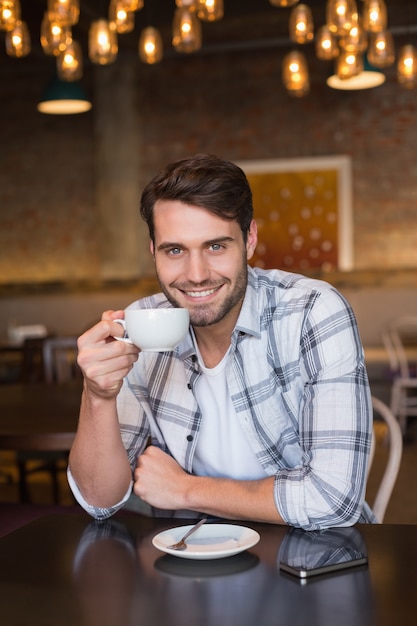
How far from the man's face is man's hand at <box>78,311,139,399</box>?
234 mm

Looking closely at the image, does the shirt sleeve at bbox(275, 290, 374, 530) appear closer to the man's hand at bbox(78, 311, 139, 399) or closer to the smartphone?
the smartphone

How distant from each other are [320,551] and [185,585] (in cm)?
22

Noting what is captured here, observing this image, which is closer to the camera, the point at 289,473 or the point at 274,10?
the point at 289,473

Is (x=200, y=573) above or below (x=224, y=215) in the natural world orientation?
below

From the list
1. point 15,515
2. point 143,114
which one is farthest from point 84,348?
point 143,114

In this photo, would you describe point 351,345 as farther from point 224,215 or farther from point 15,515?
point 15,515

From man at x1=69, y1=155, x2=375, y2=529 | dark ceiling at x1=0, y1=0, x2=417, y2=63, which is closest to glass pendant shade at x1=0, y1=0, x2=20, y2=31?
man at x1=69, y1=155, x2=375, y2=529

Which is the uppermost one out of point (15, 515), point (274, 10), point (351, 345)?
point (274, 10)

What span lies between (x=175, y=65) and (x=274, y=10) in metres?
1.27

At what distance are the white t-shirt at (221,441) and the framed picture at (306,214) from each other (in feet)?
20.0

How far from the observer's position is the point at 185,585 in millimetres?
1063

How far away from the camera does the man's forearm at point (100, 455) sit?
1.49 meters

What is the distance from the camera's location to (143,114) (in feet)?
26.6

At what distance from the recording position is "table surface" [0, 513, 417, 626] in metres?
0.96
